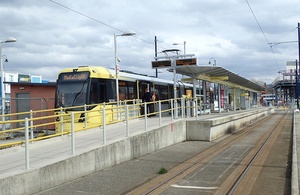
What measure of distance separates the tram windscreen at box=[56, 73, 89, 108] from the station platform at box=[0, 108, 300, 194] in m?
3.46

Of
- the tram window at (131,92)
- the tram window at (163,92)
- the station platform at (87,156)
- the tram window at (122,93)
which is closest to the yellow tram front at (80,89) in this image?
the tram window at (122,93)

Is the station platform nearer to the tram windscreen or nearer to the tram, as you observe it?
the tram

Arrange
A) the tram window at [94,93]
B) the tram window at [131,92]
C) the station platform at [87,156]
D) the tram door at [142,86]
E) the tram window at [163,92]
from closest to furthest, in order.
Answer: the station platform at [87,156], the tram window at [94,93], the tram window at [131,92], the tram door at [142,86], the tram window at [163,92]

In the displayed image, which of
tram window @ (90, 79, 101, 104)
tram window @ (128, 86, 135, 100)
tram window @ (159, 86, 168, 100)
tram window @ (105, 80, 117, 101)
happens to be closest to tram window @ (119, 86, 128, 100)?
tram window @ (128, 86, 135, 100)

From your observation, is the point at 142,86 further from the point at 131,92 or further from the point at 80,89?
the point at 80,89

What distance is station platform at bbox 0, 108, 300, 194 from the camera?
715 cm

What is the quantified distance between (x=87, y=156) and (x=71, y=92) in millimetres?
9754

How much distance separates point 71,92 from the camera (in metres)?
18.4

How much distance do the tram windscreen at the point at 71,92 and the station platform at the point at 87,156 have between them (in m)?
3.46

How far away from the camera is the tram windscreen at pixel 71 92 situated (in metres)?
18.1

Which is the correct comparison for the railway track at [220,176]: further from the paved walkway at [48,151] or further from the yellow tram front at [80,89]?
the yellow tram front at [80,89]

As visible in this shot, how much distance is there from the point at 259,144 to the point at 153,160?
6.92 meters

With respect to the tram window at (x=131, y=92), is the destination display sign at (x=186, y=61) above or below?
above

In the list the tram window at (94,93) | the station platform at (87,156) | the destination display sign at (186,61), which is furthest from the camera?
the destination display sign at (186,61)
